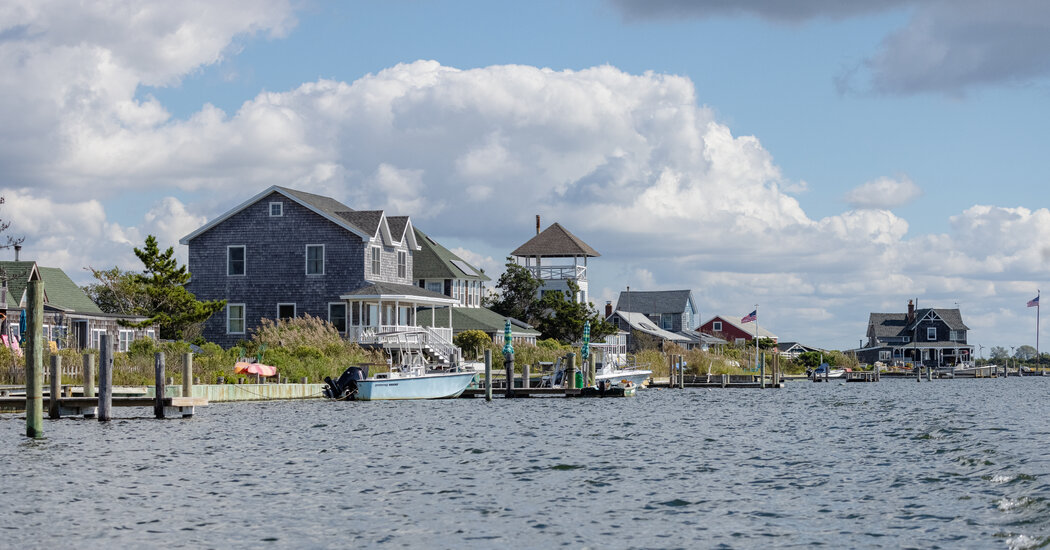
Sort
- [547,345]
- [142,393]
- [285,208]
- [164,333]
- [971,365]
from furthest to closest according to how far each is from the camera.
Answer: [971,365], [547,345], [285,208], [164,333], [142,393]

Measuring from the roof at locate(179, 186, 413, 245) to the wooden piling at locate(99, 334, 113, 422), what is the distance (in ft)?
108

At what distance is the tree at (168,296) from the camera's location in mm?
60812

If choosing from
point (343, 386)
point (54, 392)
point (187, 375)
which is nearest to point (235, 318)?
point (343, 386)

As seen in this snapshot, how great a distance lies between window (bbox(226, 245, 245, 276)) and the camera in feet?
226

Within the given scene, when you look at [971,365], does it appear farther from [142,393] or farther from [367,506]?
[367,506]

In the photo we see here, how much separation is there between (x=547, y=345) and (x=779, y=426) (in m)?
41.5

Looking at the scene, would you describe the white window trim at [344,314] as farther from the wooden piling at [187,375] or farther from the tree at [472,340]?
the wooden piling at [187,375]

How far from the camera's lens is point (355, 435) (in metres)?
33.2

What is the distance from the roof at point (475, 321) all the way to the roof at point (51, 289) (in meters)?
19.9

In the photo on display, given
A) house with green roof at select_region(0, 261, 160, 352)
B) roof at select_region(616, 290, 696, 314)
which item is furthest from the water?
roof at select_region(616, 290, 696, 314)

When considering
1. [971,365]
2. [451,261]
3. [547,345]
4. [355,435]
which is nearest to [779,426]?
[355,435]

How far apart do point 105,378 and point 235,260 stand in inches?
1380

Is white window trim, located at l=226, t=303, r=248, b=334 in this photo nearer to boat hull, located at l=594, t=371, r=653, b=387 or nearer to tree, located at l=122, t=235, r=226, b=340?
tree, located at l=122, t=235, r=226, b=340

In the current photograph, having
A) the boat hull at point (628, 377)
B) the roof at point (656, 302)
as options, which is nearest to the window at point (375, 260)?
the boat hull at point (628, 377)
